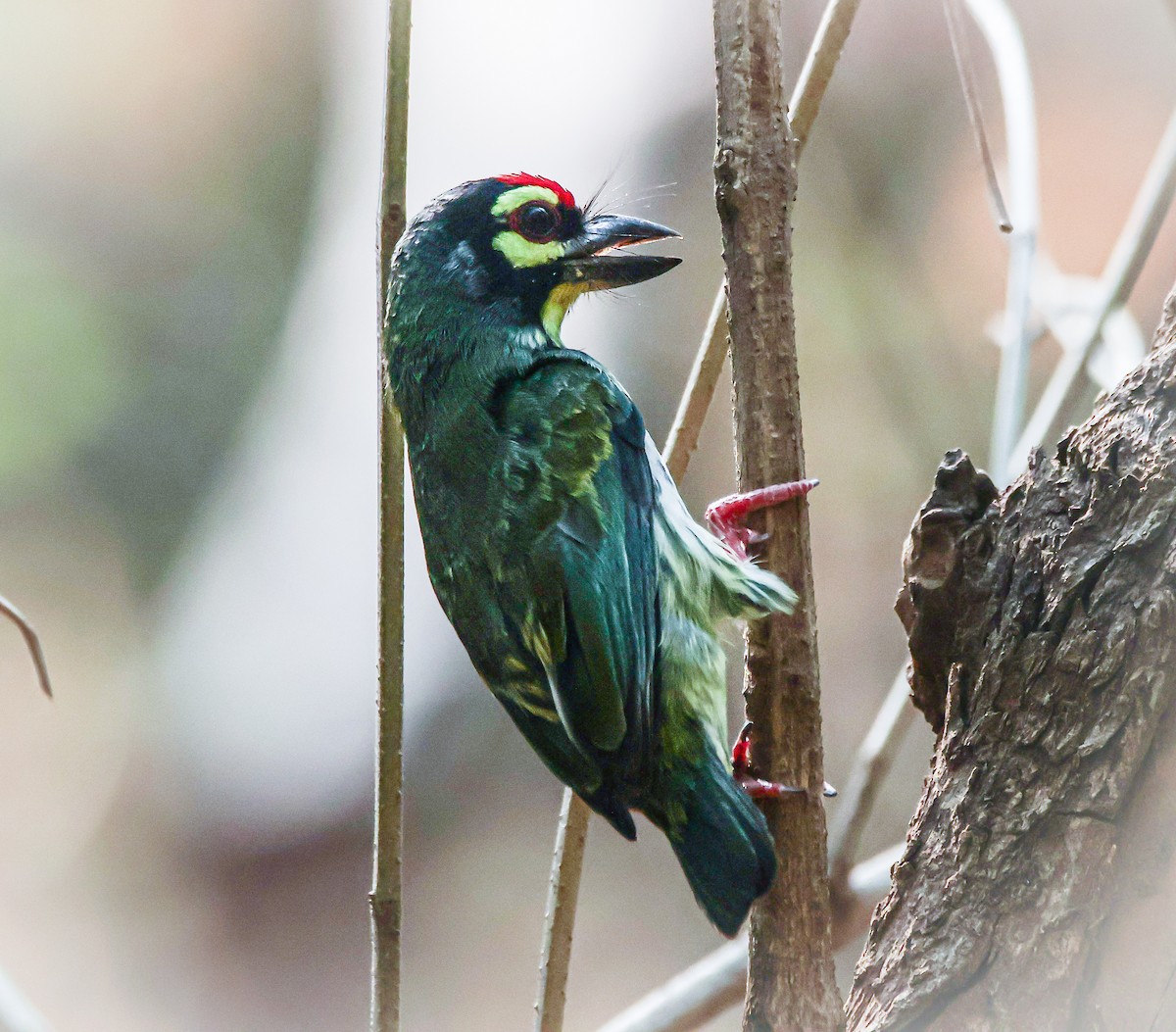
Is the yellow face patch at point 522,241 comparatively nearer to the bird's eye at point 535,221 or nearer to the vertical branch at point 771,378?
the bird's eye at point 535,221

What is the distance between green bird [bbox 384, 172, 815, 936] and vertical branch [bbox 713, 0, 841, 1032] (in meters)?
0.06

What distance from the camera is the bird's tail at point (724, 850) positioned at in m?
2.05

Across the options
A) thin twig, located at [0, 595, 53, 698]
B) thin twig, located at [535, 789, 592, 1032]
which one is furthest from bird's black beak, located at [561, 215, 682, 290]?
thin twig, located at [0, 595, 53, 698]

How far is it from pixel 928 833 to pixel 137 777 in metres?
5.36

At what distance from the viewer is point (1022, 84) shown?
2920mm

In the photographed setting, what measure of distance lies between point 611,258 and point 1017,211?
1.05m

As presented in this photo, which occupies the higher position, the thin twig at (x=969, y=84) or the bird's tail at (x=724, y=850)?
the thin twig at (x=969, y=84)

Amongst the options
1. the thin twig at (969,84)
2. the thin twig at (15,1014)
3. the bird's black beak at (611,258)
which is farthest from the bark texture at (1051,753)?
the thin twig at (15,1014)

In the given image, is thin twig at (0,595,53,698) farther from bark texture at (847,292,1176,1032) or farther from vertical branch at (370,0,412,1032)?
bark texture at (847,292,1176,1032)

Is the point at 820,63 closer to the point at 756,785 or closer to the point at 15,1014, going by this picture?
the point at 756,785

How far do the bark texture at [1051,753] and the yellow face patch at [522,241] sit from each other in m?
1.21

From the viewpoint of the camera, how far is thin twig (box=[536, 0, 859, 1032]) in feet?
7.27

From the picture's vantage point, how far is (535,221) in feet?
9.27

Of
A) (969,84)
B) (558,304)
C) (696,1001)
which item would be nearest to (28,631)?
(558,304)
